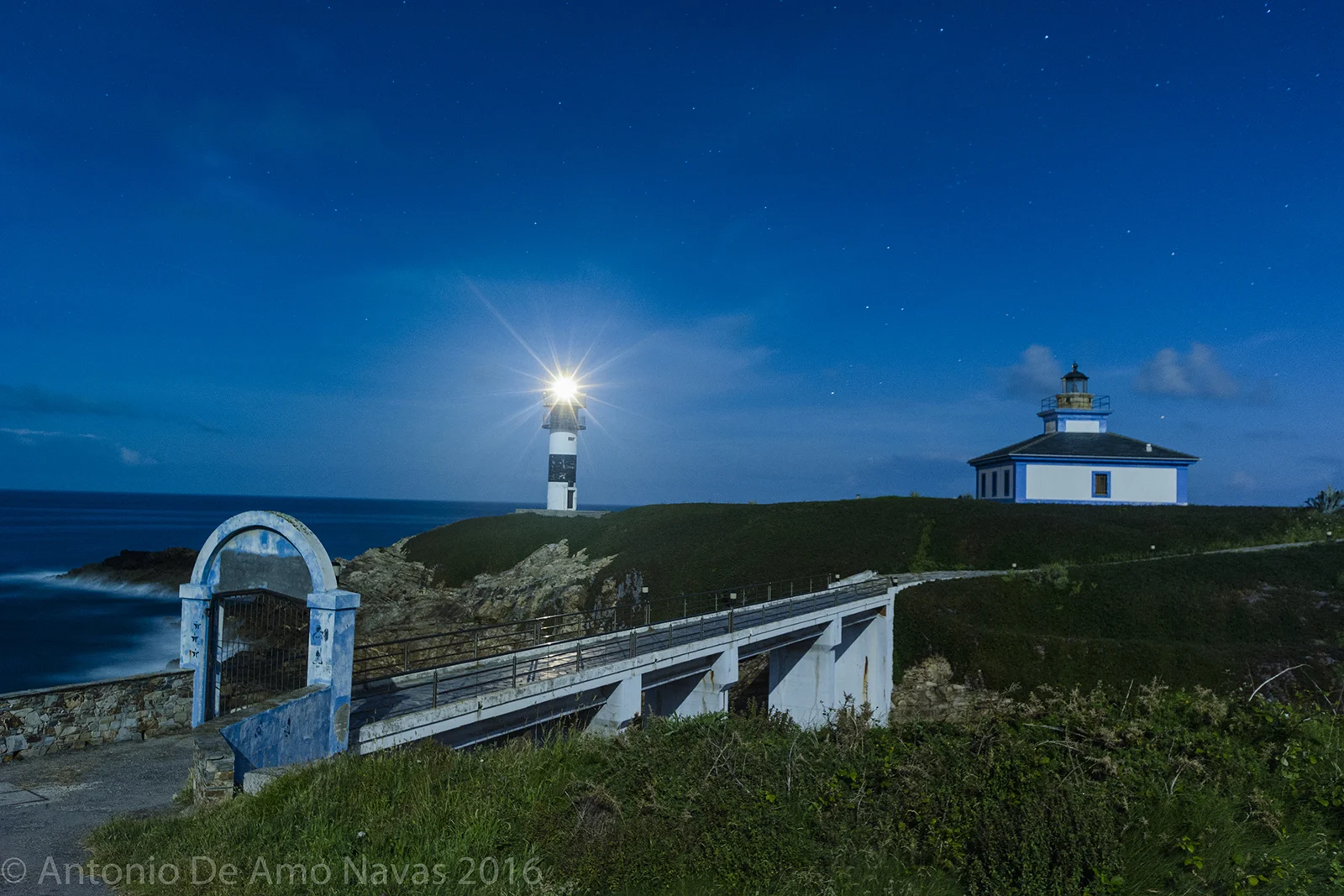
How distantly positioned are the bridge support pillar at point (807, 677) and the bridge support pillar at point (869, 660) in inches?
114

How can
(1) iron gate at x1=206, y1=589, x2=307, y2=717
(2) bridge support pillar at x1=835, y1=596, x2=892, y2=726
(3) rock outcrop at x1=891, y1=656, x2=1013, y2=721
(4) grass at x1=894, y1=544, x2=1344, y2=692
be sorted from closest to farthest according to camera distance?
(1) iron gate at x1=206, y1=589, x2=307, y2=717, (4) grass at x1=894, y1=544, x2=1344, y2=692, (3) rock outcrop at x1=891, y1=656, x2=1013, y2=721, (2) bridge support pillar at x1=835, y1=596, x2=892, y2=726

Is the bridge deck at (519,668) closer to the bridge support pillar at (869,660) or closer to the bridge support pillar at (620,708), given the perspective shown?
the bridge support pillar at (620,708)

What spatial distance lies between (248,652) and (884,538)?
36.6 m

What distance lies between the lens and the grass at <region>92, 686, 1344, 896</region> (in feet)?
19.9

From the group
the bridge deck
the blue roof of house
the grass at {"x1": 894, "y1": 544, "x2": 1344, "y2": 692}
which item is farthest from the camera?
the blue roof of house

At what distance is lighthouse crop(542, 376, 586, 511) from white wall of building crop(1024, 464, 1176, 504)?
117 feet

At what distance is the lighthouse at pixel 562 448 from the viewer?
64.0 metres

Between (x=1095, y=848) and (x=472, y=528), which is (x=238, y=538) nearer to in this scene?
(x=1095, y=848)

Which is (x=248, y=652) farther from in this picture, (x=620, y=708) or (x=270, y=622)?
(x=620, y=708)

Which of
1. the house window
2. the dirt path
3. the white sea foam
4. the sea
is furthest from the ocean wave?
the house window

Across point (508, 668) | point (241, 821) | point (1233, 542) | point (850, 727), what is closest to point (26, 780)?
point (241, 821)

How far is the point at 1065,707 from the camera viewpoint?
828 centimetres

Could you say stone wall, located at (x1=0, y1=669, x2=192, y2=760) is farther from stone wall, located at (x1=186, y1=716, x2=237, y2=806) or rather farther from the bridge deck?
stone wall, located at (x1=186, y1=716, x2=237, y2=806)

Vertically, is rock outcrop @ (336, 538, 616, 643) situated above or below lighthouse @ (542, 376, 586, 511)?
below
